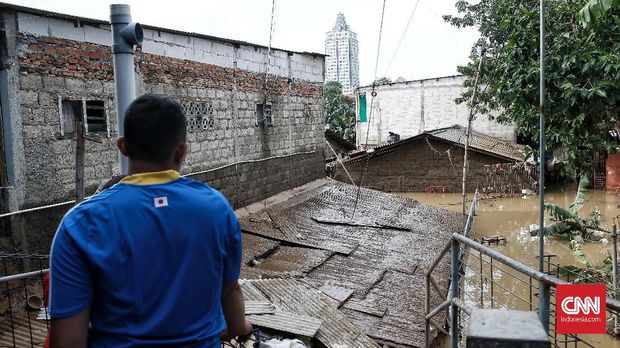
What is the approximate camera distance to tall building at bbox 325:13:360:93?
2021 inches

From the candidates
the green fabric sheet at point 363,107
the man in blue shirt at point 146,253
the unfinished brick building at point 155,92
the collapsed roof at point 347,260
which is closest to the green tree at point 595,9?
→ the collapsed roof at point 347,260

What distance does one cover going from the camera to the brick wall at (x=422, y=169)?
2417 centimetres

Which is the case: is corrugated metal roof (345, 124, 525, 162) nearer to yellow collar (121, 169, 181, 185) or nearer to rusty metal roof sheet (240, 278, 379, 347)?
rusty metal roof sheet (240, 278, 379, 347)

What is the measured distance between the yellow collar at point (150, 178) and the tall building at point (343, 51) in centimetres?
4064

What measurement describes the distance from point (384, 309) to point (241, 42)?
7.38 metres

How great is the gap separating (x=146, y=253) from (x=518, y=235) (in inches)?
674

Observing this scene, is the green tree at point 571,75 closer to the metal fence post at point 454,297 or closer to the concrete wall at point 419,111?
the metal fence post at point 454,297

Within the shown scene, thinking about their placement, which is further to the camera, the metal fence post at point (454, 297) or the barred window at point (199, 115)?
the barred window at point (199, 115)

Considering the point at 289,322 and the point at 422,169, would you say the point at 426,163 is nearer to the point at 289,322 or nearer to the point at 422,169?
the point at 422,169

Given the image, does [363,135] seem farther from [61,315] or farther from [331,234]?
[61,315]

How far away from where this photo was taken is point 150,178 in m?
1.77

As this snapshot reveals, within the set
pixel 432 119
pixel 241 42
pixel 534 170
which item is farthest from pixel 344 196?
pixel 432 119

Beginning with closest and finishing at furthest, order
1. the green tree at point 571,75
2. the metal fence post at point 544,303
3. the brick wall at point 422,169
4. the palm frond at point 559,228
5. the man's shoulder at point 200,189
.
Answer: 1. the man's shoulder at point 200,189
2. the metal fence post at point 544,303
3. the green tree at point 571,75
4. the palm frond at point 559,228
5. the brick wall at point 422,169

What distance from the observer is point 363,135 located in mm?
33875
